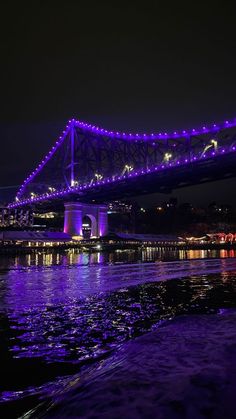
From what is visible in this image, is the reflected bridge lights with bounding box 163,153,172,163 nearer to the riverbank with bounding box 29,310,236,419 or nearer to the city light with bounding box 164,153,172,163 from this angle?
the city light with bounding box 164,153,172,163

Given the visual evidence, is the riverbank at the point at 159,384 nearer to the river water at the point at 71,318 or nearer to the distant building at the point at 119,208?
the river water at the point at 71,318

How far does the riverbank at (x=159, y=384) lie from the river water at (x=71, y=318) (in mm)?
469

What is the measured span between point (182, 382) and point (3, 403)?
215cm

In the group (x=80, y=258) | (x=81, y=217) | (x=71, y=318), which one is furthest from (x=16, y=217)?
(x=71, y=318)

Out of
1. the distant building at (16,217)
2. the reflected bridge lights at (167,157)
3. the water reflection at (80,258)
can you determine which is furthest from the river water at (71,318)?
the distant building at (16,217)

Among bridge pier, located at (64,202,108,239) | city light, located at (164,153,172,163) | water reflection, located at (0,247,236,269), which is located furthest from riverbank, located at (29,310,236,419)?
bridge pier, located at (64,202,108,239)

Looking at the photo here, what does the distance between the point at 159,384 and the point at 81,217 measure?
305 feet

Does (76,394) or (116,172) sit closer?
(76,394)

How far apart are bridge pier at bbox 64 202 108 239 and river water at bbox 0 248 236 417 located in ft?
251

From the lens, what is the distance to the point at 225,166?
64.9 m

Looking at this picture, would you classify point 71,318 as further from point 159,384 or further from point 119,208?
point 119,208

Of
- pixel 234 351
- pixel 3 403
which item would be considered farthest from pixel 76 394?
pixel 234 351

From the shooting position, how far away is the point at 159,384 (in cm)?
470

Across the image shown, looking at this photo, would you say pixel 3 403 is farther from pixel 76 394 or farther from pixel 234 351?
pixel 234 351
